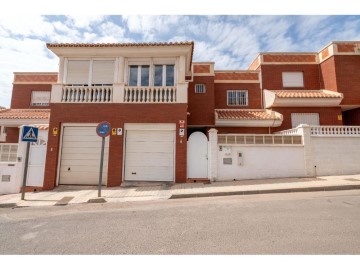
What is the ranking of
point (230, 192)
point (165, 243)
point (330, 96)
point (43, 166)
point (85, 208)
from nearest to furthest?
point (165, 243) → point (85, 208) → point (230, 192) → point (43, 166) → point (330, 96)

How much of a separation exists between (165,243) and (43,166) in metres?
8.51

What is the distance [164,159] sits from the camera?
9.88 metres

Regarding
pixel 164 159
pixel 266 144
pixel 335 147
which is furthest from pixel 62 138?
pixel 335 147

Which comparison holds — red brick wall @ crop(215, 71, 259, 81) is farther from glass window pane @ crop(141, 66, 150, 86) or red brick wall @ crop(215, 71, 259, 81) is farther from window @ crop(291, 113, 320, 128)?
glass window pane @ crop(141, 66, 150, 86)

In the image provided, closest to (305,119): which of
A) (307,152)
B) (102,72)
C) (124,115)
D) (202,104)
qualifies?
(307,152)

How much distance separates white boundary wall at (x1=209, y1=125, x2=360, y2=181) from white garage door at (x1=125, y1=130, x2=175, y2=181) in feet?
6.58

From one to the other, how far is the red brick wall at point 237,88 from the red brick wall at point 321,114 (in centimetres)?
184

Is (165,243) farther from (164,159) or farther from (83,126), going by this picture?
(83,126)

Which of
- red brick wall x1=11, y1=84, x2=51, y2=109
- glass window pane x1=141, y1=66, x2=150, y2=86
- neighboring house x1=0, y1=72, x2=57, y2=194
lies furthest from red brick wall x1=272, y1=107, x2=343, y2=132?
red brick wall x1=11, y1=84, x2=51, y2=109

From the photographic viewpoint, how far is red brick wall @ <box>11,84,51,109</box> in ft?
55.3

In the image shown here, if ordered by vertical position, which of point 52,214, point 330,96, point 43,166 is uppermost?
point 330,96

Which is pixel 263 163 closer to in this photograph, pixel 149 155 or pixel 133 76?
pixel 149 155

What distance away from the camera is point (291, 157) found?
1000 centimetres

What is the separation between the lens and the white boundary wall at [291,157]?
9.82 metres
